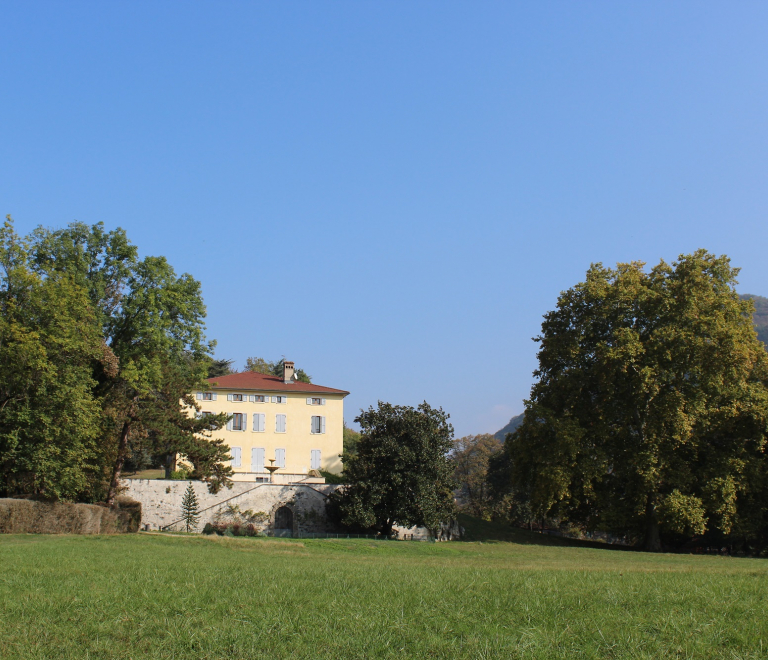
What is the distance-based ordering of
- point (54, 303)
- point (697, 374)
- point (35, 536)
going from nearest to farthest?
point (35, 536), point (54, 303), point (697, 374)

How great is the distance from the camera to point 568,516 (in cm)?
3650

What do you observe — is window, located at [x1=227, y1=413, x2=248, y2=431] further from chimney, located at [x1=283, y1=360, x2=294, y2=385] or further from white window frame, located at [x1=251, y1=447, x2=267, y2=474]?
chimney, located at [x1=283, y1=360, x2=294, y2=385]

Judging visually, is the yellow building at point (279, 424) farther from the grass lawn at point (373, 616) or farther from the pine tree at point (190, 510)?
the grass lawn at point (373, 616)

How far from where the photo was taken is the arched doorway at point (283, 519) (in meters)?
37.9

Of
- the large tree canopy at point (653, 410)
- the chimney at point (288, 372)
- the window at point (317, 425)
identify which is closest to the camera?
the large tree canopy at point (653, 410)

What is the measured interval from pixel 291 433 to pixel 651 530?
27.4 metres

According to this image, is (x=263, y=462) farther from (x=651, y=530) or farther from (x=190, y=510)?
(x=651, y=530)

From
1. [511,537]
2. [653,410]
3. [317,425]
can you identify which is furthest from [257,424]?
[653,410]

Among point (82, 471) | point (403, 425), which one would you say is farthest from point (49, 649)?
point (403, 425)

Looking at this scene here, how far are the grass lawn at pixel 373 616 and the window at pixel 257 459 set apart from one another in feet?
133

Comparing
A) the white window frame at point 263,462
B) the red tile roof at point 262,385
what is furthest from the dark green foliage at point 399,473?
the red tile roof at point 262,385

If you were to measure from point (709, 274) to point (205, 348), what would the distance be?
91.3ft

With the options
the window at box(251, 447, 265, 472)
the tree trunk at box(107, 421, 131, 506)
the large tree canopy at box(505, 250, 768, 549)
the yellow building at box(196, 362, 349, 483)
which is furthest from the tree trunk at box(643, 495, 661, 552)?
the window at box(251, 447, 265, 472)

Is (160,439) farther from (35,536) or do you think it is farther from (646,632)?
(646,632)
